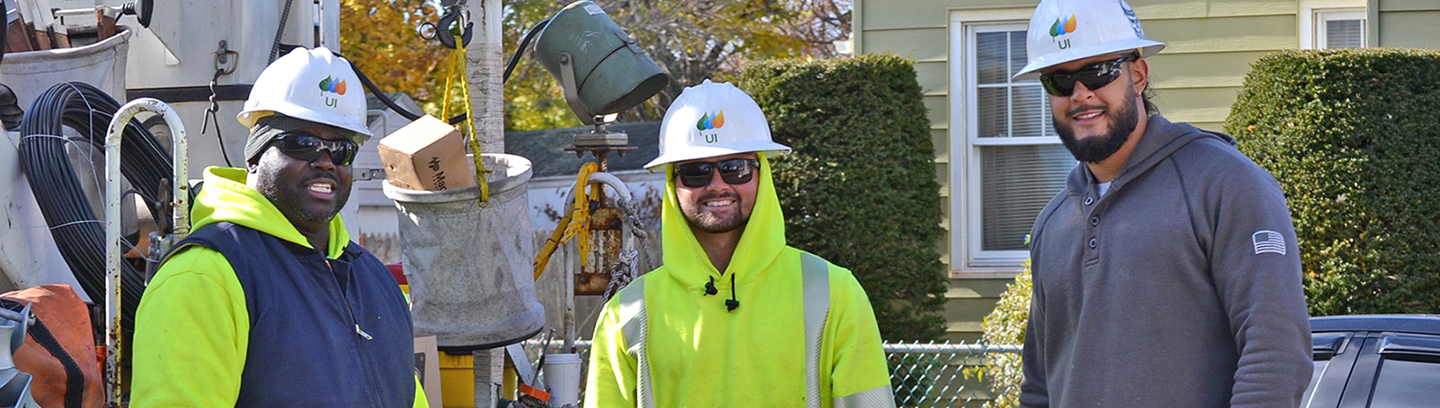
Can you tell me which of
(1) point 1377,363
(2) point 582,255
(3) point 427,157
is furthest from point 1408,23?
(3) point 427,157

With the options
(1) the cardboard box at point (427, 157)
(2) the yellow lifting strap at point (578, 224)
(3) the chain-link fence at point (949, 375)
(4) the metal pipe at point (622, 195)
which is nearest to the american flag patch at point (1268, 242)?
(1) the cardboard box at point (427, 157)

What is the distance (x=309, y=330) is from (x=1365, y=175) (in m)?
6.42

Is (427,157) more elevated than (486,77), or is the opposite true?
(486,77)

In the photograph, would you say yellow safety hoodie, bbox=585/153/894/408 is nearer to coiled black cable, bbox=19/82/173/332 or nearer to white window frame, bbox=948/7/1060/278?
coiled black cable, bbox=19/82/173/332

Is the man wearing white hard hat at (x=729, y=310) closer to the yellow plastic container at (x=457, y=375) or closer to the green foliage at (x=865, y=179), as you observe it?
the yellow plastic container at (x=457, y=375)

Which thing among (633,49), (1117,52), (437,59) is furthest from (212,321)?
(437,59)

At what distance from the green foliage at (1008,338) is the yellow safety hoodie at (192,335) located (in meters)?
4.84

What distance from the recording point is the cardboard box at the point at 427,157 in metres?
4.66

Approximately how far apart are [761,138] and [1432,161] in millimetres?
5548

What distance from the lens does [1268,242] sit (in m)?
2.81

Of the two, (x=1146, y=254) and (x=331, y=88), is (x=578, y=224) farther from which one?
(x=1146, y=254)

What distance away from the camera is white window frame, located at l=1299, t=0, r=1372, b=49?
8.62 m

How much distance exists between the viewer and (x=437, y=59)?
14.8m

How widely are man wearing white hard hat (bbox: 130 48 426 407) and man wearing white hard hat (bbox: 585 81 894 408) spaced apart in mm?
562
